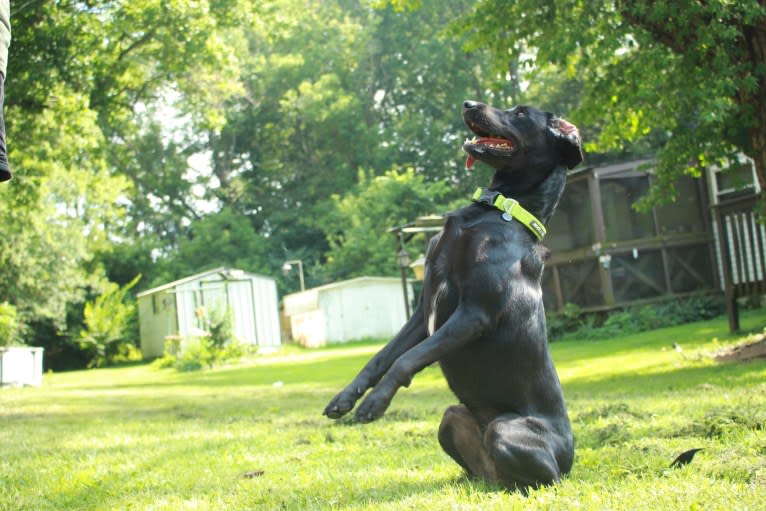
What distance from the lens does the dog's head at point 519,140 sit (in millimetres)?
3973

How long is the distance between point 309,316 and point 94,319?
871cm

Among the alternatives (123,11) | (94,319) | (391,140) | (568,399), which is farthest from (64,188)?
(568,399)

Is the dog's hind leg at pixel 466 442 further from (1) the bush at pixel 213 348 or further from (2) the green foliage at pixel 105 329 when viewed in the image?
(2) the green foliage at pixel 105 329

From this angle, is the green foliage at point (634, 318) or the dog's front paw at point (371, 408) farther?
the green foliage at point (634, 318)

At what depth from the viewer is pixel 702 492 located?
→ 330 centimetres

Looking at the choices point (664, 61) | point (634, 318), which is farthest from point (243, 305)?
point (664, 61)

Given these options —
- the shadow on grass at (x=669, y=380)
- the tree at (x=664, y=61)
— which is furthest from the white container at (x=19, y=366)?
the shadow on grass at (x=669, y=380)

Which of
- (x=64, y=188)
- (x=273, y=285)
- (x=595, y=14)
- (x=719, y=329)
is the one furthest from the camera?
(x=273, y=285)

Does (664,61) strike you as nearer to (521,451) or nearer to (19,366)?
(521,451)

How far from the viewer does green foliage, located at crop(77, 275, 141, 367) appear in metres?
34.7

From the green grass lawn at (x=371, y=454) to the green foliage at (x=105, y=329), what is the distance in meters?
24.2

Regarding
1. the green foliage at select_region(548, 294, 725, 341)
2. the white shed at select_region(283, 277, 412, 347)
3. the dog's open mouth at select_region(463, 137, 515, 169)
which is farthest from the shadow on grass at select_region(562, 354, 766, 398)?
the white shed at select_region(283, 277, 412, 347)

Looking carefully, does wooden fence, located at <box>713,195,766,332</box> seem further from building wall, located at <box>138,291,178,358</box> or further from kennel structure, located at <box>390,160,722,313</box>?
building wall, located at <box>138,291,178,358</box>

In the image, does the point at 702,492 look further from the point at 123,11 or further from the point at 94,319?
the point at 94,319
